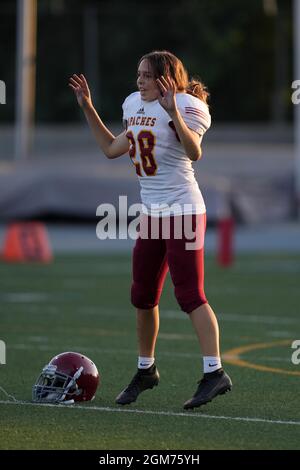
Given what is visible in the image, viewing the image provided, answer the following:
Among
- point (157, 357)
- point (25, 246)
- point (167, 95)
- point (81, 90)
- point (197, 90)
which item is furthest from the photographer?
point (25, 246)

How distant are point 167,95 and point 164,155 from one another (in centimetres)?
40

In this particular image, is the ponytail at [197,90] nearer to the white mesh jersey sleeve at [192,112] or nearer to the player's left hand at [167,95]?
the white mesh jersey sleeve at [192,112]

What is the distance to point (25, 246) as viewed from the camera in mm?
16797

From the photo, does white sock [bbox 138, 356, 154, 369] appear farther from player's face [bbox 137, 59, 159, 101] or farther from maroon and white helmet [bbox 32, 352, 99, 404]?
player's face [bbox 137, 59, 159, 101]

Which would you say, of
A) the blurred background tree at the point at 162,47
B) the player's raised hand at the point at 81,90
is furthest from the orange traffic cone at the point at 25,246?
Result: the blurred background tree at the point at 162,47

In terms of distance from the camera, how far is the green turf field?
611cm

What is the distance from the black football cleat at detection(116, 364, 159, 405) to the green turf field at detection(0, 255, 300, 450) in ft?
0.23

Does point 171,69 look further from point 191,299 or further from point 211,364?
point 211,364

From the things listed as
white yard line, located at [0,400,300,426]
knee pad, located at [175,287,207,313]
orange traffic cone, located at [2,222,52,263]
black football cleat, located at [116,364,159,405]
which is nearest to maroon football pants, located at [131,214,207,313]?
knee pad, located at [175,287,207,313]

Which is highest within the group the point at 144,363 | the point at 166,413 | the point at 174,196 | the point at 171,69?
the point at 171,69

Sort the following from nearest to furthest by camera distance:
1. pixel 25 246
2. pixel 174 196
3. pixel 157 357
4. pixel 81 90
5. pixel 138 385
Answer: pixel 174 196
pixel 138 385
pixel 81 90
pixel 157 357
pixel 25 246

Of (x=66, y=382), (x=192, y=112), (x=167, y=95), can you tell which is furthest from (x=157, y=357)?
(x=167, y=95)

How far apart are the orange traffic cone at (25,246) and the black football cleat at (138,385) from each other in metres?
9.58

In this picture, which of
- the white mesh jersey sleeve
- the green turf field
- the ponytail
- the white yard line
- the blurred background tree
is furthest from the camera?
the blurred background tree
